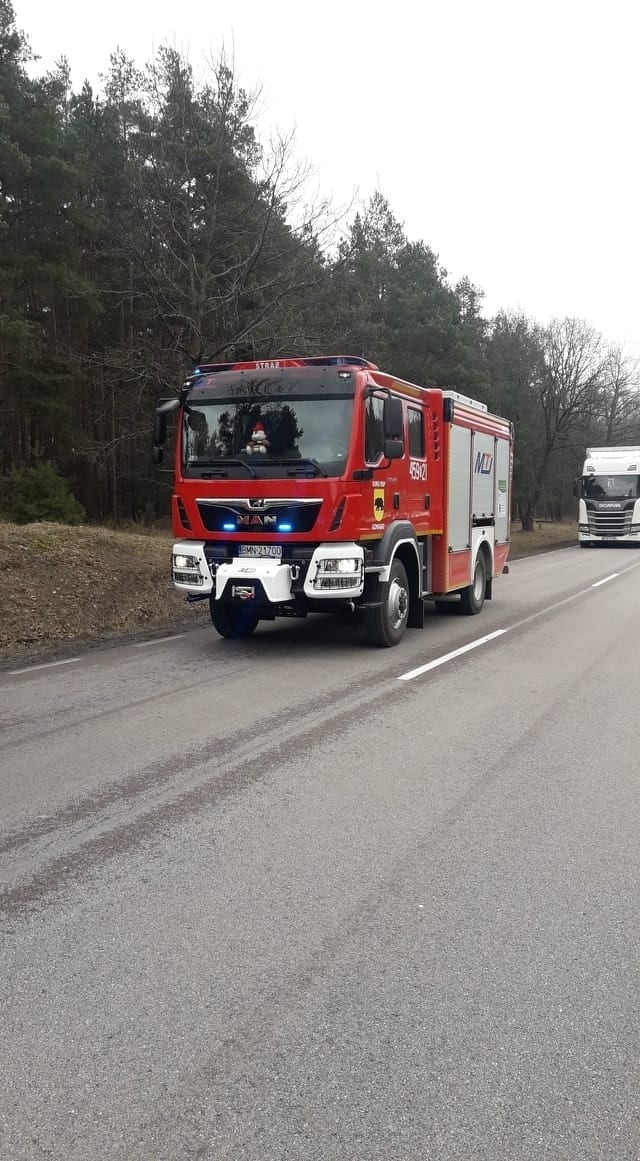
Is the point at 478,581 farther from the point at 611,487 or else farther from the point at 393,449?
the point at 611,487

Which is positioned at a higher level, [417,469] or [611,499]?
[417,469]

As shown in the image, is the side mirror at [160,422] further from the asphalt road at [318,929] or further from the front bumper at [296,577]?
the asphalt road at [318,929]

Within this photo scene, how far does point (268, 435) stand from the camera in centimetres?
924

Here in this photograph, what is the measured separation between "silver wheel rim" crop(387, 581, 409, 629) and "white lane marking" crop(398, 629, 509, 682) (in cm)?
73

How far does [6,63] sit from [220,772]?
96.0 ft

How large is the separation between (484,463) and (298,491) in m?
4.83

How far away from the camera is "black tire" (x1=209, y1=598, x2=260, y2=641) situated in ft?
34.0

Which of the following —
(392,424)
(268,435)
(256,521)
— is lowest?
(256,521)

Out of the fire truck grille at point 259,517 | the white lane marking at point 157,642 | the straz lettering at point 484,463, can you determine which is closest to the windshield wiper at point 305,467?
the fire truck grille at point 259,517

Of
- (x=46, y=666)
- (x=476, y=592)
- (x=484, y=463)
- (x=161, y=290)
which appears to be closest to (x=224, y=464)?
(x=46, y=666)

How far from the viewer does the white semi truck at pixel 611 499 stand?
32531 mm

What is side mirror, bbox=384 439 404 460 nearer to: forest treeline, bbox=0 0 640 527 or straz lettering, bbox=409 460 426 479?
straz lettering, bbox=409 460 426 479

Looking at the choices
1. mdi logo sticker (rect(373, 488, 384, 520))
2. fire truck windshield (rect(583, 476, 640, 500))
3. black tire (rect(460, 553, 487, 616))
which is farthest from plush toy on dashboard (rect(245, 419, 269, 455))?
fire truck windshield (rect(583, 476, 640, 500))

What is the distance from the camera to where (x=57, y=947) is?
10.7 feet
